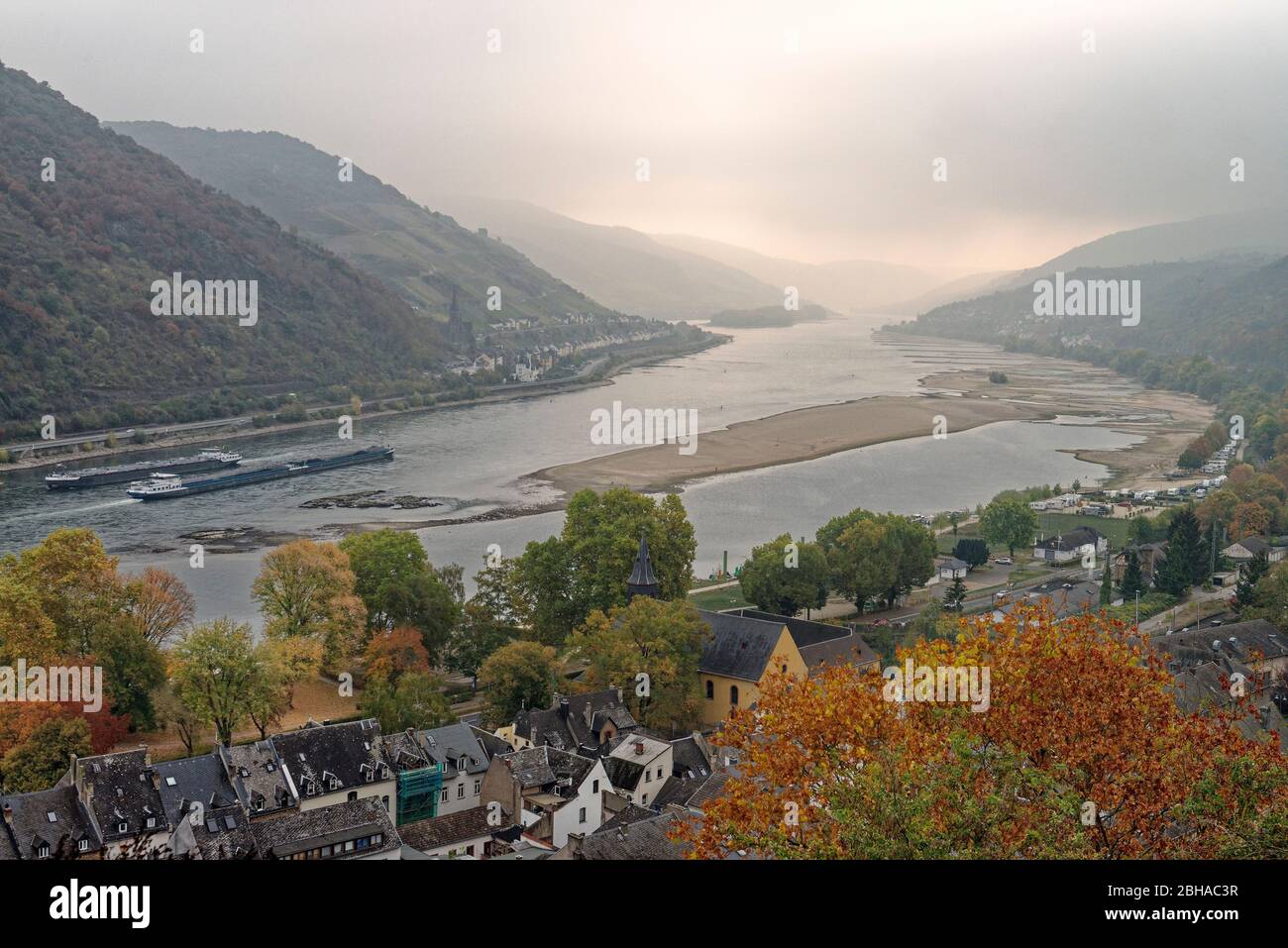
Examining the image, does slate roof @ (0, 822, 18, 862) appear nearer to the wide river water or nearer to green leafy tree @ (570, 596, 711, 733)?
green leafy tree @ (570, 596, 711, 733)

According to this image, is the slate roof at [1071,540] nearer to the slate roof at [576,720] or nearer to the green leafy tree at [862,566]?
the green leafy tree at [862,566]

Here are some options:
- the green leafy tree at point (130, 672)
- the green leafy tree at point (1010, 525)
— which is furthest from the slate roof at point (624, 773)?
the green leafy tree at point (1010, 525)

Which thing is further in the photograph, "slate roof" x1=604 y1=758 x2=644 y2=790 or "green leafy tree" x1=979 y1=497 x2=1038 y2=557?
"green leafy tree" x1=979 y1=497 x2=1038 y2=557

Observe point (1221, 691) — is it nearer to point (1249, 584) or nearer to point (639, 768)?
point (1249, 584)

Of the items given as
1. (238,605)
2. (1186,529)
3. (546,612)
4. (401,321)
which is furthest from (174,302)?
(1186,529)

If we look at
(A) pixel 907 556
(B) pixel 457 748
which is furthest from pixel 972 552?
(B) pixel 457 748

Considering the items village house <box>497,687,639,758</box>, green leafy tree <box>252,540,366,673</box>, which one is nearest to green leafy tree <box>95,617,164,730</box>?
green leafy tree <box>252,540,366,673</box>
